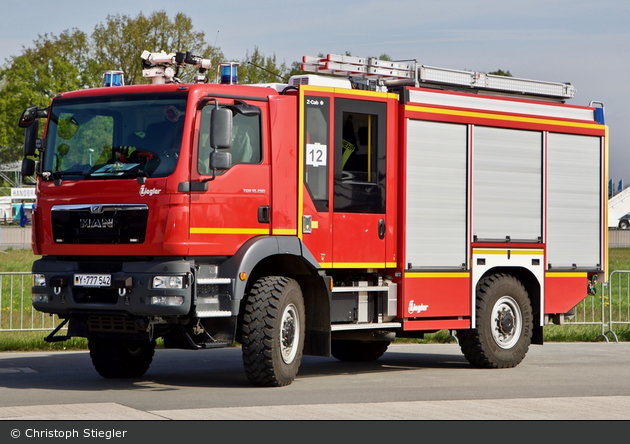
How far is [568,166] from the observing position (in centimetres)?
1341

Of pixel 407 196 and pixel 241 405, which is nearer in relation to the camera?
pixel 241 405

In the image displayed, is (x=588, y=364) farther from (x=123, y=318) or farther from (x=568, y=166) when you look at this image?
(x=123, y=318)

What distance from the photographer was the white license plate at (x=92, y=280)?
386 inches

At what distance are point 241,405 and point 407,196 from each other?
3.80 meters

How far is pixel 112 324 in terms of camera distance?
9.99 meters

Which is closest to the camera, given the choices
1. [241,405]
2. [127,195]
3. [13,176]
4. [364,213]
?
[241,405]

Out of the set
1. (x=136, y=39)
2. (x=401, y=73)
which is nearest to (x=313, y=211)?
(x=401, y=73)

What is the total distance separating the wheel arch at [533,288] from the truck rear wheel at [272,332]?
348cm

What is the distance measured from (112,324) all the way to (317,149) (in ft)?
9.56

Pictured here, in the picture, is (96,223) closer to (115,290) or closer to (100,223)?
(100,223)

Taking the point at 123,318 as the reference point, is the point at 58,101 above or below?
above

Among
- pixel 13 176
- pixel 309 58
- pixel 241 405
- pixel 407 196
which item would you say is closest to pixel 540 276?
pixel 407 196

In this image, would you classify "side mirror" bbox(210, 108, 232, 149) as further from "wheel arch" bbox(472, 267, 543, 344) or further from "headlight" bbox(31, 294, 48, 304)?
"wheel arch" bbox(472, 267, 543, 344)

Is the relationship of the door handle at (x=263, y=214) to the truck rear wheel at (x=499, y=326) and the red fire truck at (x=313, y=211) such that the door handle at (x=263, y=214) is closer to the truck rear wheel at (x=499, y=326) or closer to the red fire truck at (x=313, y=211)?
the red fire truck at (x=313, y=211)
